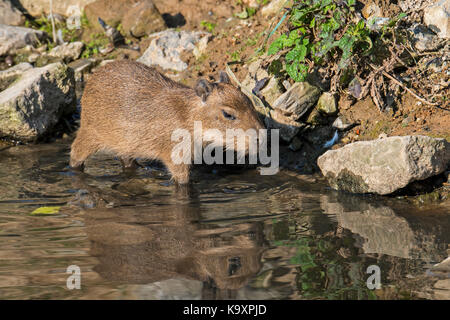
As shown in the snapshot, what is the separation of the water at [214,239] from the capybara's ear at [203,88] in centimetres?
88

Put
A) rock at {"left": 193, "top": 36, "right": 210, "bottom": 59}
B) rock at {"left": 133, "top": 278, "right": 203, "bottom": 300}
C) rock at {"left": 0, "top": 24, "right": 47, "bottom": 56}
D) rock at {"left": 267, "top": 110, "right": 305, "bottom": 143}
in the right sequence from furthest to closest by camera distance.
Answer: rock at {"left": 0, "top": 24, "right": 47, "bottom": 56} < rock at {"left": 193, "top": 36, "right": 210, "bottom": 59} < rock at {"left": 267, "top": 110, "right": 305, "bottom": 143} < rock at {"left": 133, "top": 278, "right": 203, "bottom": 300}

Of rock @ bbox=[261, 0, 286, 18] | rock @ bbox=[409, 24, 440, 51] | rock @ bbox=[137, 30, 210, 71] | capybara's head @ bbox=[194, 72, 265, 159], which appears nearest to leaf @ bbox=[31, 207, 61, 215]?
capybara's head @ bbox=[194, 72, 265, 159]

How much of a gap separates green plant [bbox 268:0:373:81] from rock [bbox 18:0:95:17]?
444 centimetres

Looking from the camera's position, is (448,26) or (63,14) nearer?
(448,26)

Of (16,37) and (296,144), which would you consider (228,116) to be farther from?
(16,37)

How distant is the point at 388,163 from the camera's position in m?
4.65

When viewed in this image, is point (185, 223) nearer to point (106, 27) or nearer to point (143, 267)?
point (143, 267)

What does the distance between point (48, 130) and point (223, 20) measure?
2880 millimetres

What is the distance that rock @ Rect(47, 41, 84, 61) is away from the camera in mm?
8203

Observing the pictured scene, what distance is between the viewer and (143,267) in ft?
11.5

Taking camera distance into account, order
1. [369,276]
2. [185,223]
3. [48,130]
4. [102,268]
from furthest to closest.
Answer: [48,130], [185,223], [102,268], [369,276]

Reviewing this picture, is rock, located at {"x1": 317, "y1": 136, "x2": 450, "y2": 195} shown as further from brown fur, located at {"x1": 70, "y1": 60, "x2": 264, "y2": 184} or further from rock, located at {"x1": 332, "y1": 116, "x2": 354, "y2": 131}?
brown fur, located at {"x1": 70, "y1": 60, "x2": 264, "y2": 184}

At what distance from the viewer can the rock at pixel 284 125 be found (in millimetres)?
5832
